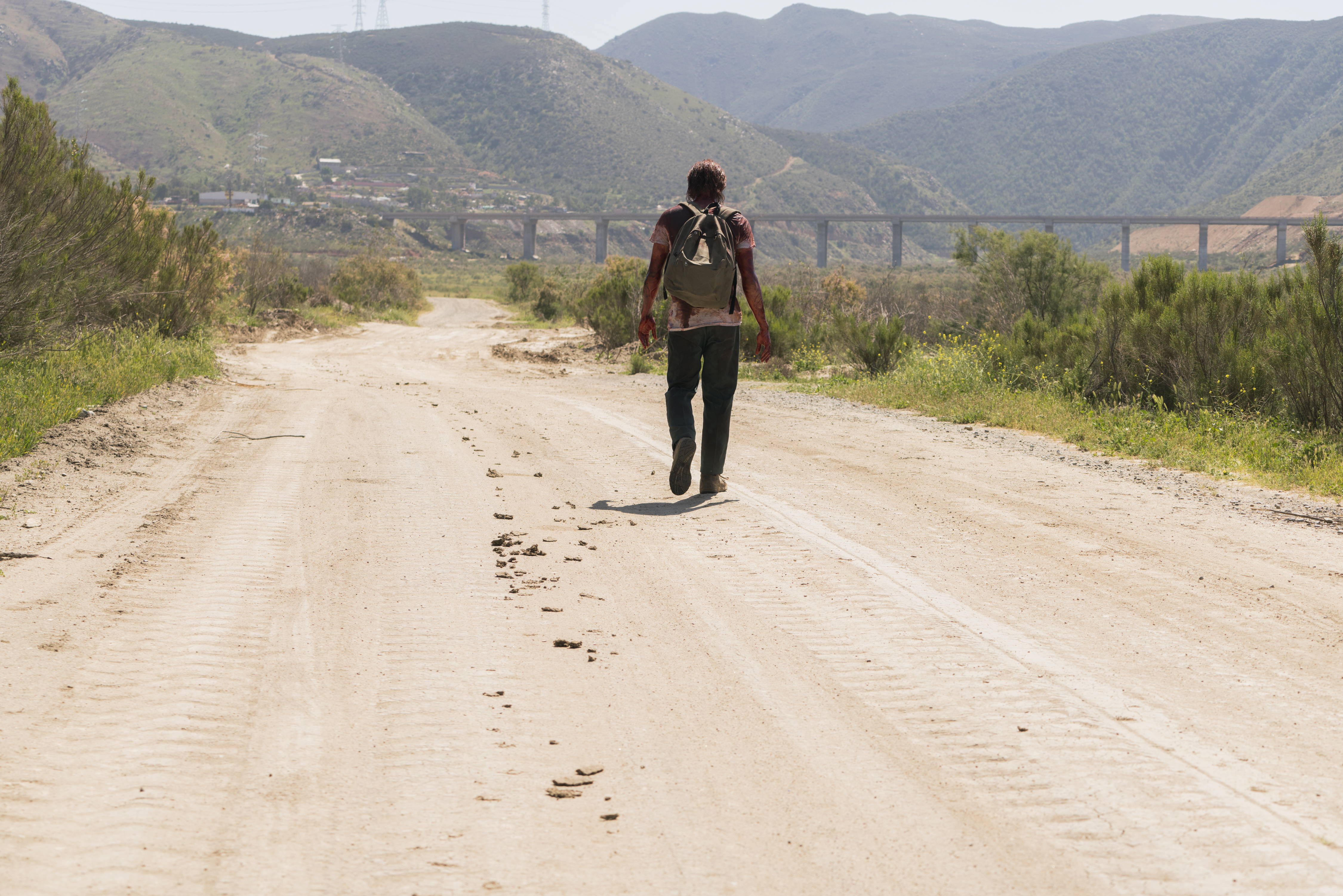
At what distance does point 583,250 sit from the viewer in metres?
151

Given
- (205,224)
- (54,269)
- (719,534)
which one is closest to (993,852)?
(719,534)

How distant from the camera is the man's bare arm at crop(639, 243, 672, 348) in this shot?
699cm

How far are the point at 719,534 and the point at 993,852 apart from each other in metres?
3.66

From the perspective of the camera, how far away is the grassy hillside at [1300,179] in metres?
154

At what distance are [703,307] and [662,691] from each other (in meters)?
3.55

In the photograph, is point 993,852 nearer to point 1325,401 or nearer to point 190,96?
point 1325,401

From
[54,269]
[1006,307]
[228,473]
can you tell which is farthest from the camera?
[1006,307]

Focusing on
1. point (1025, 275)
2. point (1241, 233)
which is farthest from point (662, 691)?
point (1241, 233)

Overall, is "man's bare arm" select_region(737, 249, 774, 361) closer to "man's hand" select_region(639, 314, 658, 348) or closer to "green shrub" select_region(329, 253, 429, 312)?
"man's hand" select_region(639, 314, 658, 348)

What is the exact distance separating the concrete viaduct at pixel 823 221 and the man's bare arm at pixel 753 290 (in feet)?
371

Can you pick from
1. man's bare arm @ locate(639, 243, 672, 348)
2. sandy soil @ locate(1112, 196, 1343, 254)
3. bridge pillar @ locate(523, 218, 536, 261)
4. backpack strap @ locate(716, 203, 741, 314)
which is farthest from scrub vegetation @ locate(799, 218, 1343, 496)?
sandy soil @ locate(1112, 196, 1343, 254)

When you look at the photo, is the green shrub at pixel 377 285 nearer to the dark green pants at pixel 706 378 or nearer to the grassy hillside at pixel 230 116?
Answer: the dark green pants at pixel 706 378

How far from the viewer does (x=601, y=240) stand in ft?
436

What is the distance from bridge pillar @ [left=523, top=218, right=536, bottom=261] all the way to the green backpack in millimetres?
123766
